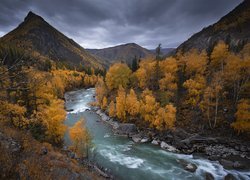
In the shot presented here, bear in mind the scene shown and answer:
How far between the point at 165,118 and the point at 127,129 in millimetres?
9675

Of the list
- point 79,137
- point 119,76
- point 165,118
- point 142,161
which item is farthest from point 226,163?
point 119,76

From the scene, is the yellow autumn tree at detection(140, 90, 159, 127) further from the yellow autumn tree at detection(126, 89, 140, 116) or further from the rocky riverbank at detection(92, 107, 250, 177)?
the rocky riverbank at detection(92, 107, 250, 177)

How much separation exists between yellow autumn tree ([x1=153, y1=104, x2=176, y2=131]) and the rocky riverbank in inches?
58.3

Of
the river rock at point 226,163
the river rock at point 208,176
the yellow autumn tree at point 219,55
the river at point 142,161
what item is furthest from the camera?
the yellow autumn tree at point 219,55

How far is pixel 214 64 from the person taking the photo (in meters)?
42.3

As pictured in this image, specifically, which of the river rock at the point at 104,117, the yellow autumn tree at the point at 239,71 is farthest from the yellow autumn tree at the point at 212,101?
the river rock at the point at 104,117

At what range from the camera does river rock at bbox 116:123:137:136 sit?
1404 inches

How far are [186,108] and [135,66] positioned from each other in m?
32.4

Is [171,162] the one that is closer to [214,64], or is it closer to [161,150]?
[161,150]

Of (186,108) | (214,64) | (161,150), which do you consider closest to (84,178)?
(161,150)

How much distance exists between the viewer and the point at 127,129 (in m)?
36.4

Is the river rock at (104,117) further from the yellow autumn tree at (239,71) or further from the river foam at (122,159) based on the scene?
the yellow autumn tree at (239,71)

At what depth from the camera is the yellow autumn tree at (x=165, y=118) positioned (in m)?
32.0

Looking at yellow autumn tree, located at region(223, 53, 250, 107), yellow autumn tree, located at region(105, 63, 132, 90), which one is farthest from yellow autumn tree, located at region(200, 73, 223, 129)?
yellow autumn tree, located at region(105, 63, 132, 90)
